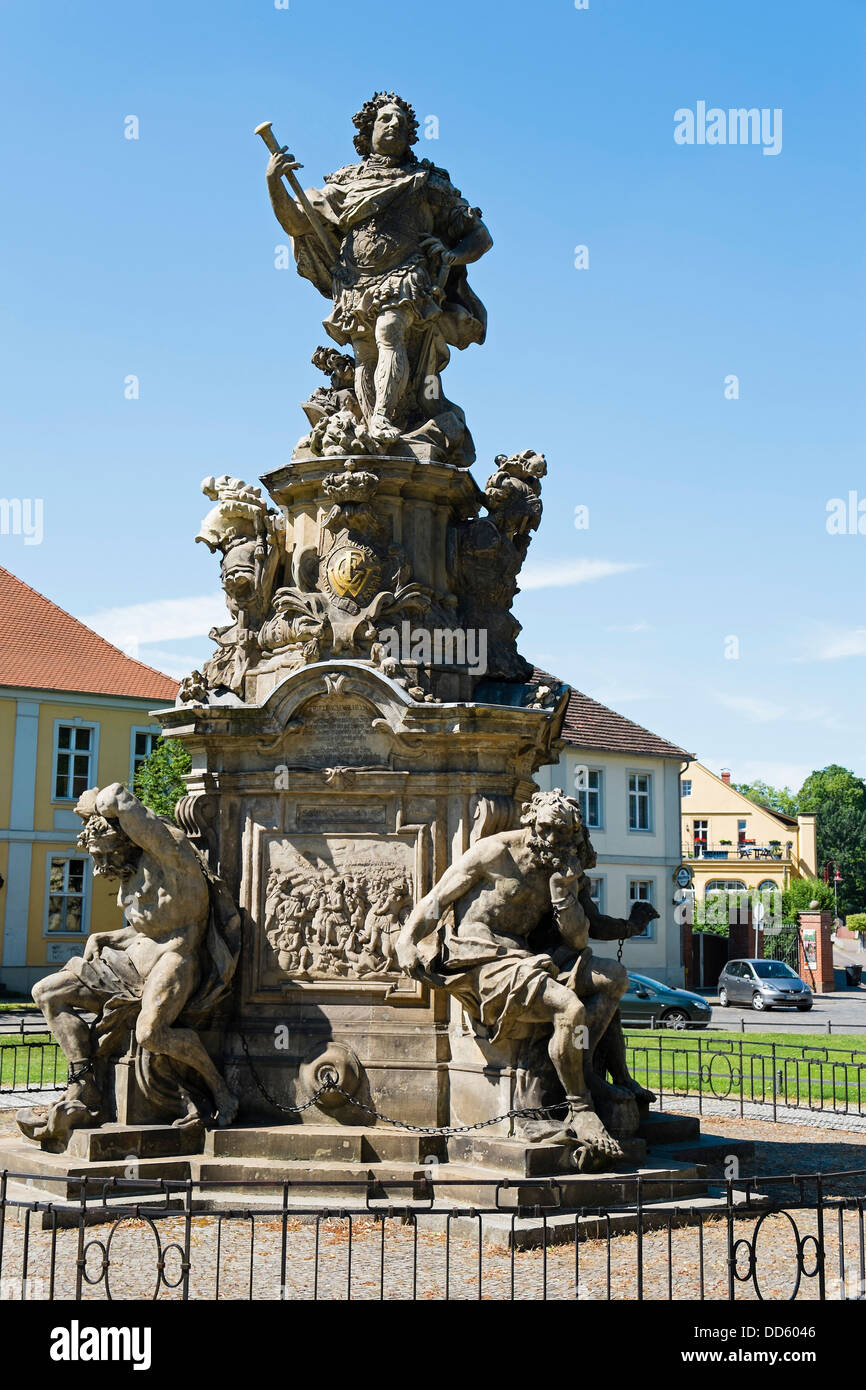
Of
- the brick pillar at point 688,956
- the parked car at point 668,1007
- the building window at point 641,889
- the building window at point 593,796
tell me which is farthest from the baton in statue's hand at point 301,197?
the brick pillar at point 688,956

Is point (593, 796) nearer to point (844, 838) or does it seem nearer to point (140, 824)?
point (140, 824)

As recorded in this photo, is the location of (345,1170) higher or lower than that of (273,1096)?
lower

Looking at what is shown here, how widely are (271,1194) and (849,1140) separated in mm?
6268

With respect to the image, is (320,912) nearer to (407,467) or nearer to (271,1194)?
(271,1194)

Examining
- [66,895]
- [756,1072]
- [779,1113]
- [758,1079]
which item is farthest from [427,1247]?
[66,895]

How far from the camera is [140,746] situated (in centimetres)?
3553

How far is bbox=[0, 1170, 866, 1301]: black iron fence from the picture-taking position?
6.68 m

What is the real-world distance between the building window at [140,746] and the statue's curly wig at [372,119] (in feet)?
81.1

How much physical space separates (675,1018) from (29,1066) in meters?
13.0

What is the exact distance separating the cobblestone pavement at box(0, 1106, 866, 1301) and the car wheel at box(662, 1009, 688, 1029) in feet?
55.9

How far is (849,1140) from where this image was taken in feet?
42.0

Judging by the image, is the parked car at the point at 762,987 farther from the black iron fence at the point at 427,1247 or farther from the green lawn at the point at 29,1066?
the black iron fence at the point at 427,1247

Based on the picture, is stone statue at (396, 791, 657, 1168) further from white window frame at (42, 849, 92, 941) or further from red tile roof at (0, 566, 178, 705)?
red tile roof at (0, 566, 178, 705)
